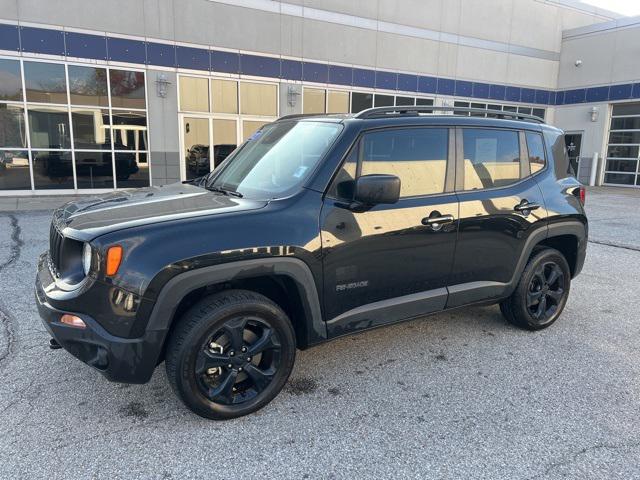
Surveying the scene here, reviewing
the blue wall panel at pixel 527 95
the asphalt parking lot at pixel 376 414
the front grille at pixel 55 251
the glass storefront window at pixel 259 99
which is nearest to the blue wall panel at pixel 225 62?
the glass storefront window at pixel 259 99

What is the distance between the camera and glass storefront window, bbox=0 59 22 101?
1290 cm

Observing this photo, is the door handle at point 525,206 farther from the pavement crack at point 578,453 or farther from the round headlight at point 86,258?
the round headlight at point 86,258

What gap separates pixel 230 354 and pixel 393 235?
4.44 ft

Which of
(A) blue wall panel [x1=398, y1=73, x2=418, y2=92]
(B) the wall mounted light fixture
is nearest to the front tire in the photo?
(B) the wall mounted light fixture

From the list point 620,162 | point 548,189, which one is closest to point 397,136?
point 548,189

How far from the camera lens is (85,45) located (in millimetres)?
13438

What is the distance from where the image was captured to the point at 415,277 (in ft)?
11.5

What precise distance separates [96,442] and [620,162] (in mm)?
24649

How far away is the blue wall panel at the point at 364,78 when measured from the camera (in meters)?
17.5

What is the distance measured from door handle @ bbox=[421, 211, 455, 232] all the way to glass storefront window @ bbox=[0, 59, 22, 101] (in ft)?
A: 45.6

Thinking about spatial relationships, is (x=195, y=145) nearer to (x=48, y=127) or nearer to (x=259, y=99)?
(x=259, y=99)

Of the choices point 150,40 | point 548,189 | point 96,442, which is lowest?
point 96,442

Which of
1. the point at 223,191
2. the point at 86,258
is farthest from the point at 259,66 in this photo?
the point at 86,258

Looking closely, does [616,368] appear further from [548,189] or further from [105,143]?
[105,143]
